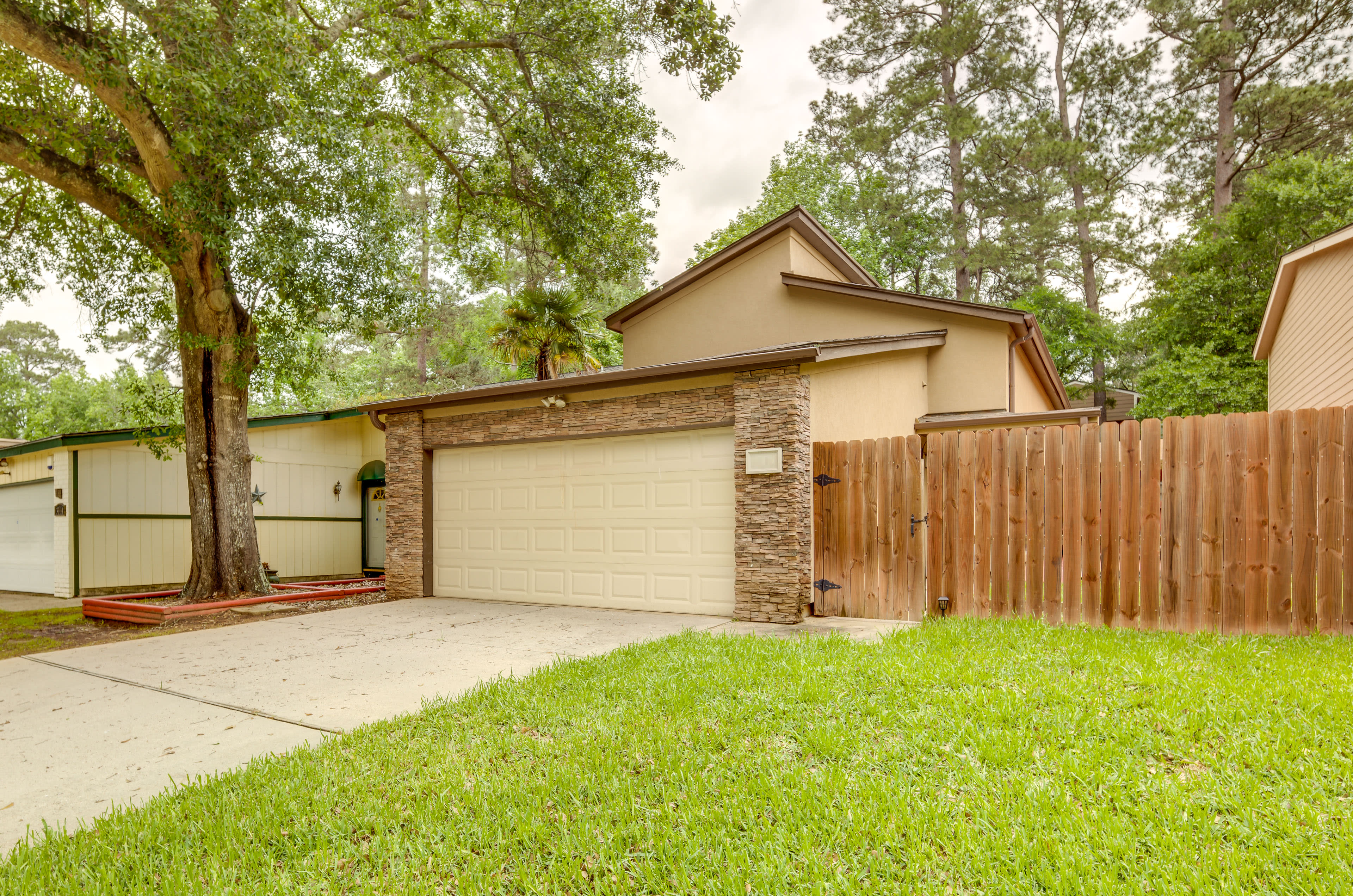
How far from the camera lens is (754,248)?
12.7 meters

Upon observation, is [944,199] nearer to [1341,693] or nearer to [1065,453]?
[1065,453]

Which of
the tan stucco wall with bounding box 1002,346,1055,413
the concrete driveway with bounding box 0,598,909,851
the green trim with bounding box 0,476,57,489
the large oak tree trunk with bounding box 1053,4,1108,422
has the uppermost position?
the large oak tree trunk with bounding box 1053,4,1108,422

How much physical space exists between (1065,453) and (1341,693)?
2823mm

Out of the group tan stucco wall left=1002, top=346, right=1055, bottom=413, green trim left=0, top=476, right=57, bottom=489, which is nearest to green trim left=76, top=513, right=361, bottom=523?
green trim left=0, top=476, right=57, bottom=489

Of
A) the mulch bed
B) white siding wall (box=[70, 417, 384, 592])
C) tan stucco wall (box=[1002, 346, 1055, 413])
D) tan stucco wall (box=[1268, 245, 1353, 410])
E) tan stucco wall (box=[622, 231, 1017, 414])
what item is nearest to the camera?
the mulch bed

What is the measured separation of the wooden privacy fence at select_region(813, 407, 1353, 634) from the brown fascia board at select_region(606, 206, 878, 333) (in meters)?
6.54

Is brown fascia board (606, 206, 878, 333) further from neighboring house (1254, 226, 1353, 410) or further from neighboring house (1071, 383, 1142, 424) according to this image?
neighboring house (1071, 383, 1142, 424)

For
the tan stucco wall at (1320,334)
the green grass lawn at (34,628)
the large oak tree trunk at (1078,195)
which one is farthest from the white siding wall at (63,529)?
the large oak tree trunk at (1078,195)

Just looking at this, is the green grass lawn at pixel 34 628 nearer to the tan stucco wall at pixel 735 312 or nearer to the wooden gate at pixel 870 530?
the wooden gate at pixel 870 530

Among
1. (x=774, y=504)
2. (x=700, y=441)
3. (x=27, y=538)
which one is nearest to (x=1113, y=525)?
(x=774, y=504)

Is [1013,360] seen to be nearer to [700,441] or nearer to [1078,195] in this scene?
[700,441]

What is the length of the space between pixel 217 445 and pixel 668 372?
733 centimetres

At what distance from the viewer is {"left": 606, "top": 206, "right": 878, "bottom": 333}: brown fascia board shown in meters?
12.3

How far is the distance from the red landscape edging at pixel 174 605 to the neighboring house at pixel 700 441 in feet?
3.73
